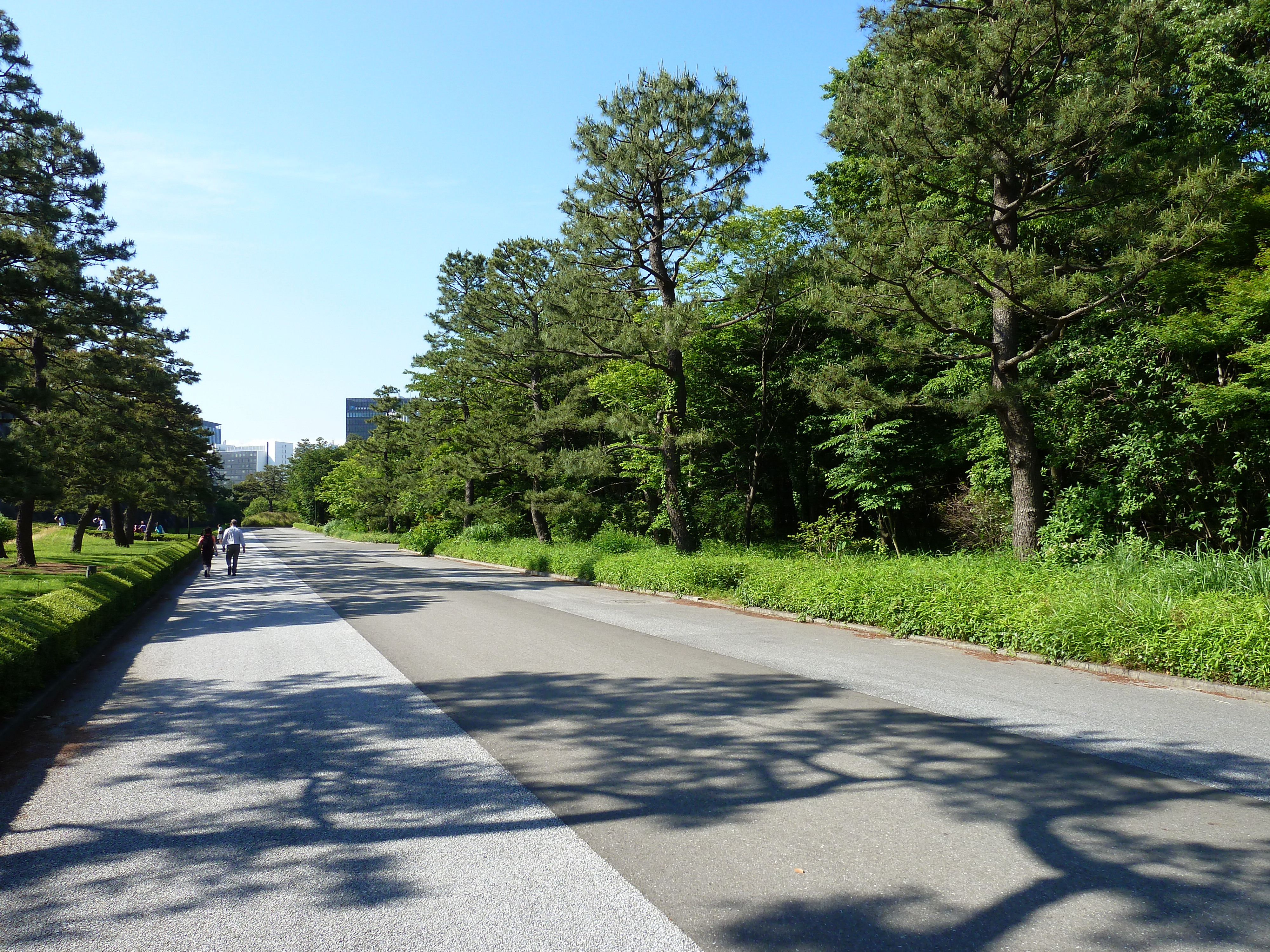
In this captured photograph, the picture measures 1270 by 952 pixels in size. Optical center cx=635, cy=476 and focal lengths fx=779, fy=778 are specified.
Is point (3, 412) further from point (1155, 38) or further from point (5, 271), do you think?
point (1155, 38)

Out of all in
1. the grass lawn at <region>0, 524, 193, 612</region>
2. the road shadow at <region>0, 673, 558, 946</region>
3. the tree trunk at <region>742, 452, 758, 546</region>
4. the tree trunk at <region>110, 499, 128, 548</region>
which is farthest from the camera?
the tree trunk at <region>110, 499, 128, 548</region>

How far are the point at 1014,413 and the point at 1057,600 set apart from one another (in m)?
5.08

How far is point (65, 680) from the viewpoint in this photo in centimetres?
818

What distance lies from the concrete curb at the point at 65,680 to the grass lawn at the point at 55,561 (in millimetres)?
1071

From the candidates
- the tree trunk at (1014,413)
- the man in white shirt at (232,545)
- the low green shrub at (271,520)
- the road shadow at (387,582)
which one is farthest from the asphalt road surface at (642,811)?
the low green shrub at (271,520)

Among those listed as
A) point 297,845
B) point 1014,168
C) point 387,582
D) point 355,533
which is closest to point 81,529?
point 387,582

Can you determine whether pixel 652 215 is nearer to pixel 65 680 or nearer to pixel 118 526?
pixel 65 680

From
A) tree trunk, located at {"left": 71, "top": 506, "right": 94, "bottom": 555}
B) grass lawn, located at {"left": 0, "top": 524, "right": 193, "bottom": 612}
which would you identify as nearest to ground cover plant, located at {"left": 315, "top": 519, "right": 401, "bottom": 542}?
grass lawn, located at {"left": 0, "top": 524, "right": 193, "bottom": 612}

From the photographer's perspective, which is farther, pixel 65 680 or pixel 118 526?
pixel 118 526

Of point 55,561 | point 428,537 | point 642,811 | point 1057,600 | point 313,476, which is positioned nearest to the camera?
point 642,811

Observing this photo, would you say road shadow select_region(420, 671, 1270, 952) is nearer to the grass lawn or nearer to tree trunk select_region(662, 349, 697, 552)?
the grass lawn

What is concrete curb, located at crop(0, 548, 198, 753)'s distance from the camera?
6160 millimetres

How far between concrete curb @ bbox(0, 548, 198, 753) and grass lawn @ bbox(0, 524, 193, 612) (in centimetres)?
107

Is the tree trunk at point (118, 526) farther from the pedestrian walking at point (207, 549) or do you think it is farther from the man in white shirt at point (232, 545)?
the man in white shirt at point (232, 545)
